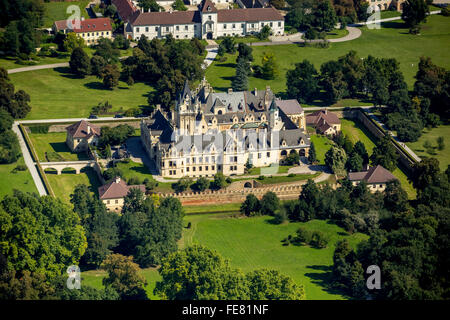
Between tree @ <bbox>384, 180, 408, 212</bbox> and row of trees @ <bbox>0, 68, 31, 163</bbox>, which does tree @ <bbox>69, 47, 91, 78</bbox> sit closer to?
row of trees @ <bbox>0, 68, 31, 163</bbox>

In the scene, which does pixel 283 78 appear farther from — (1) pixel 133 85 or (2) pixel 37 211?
(2) pixel 37 211

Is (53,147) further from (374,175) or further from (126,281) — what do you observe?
(374,175)

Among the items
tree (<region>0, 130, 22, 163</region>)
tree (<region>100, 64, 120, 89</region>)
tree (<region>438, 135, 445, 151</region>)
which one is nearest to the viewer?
tree (<region>0, 130, 22, 163</region>)

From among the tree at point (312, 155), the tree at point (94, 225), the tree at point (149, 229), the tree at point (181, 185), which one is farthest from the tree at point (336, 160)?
the tree at point (94, 225)

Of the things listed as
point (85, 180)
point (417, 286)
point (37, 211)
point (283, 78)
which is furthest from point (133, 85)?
point (417, 286)

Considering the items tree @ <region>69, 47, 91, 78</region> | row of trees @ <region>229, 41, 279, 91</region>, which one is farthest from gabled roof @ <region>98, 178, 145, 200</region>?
tree @ <region>69, 47, 91, 78</region>

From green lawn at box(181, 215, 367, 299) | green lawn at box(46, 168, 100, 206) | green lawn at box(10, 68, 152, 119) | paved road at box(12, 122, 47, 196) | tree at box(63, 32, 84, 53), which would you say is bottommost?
green lawn at box(181, 215, 367, 299)

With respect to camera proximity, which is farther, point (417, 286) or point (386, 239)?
point (386, 239)
